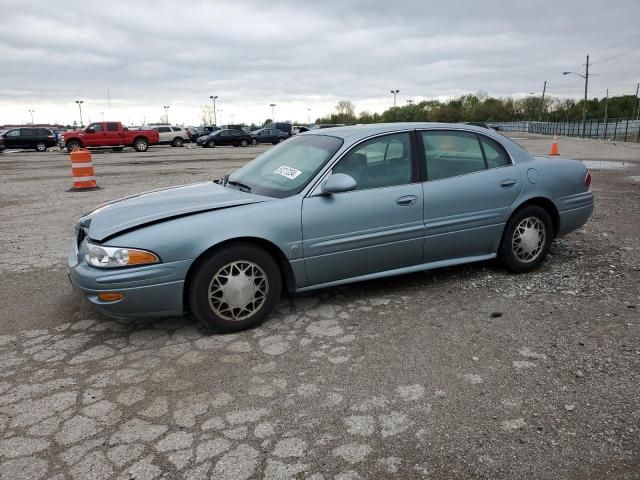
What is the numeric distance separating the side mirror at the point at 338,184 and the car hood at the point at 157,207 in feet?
1.46

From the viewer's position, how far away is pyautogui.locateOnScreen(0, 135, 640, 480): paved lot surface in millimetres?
2391

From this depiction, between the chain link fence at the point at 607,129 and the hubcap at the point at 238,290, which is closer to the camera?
the hubcap at the point at 238,290

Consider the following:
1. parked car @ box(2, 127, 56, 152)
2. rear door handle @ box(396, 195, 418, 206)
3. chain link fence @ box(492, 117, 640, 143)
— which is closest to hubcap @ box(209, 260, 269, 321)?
rear door handle @ box(396, 195, 418, 206)

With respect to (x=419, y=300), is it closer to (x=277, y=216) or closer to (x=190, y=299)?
(x=277, y=216)

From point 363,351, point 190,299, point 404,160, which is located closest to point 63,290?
point 190,299

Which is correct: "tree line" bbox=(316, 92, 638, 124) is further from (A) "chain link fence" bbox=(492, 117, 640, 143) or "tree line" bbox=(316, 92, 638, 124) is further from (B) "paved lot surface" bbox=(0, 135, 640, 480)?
(B) "paved lot surface" bbox=(0, 135, 640, 480)

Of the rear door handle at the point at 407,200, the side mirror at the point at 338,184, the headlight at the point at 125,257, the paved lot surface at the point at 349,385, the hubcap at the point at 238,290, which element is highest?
the side mirror at the point at 338,184

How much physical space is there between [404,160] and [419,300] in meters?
1.19

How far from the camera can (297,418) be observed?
2.71m

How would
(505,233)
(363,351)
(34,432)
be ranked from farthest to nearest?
1. (505,233)
2. (363,351)
3. (34,432)

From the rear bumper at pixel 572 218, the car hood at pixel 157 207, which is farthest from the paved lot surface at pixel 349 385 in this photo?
the car hood at pixel 157 207

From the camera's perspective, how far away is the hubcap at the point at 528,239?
15.7 feet

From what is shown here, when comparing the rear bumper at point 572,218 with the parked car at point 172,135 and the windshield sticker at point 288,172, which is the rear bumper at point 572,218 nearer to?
the windshield sticker at point 288,172

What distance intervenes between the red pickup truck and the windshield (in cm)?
2747
